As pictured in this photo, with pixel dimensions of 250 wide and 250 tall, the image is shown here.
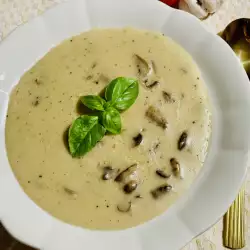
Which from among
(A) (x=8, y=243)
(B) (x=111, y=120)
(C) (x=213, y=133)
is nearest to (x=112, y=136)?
(B) (x=111, y=120)

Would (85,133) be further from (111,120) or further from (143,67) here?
(143,67)

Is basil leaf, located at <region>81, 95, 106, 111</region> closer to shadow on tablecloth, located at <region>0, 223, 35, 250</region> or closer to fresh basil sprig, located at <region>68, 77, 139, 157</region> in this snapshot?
fresh basil sprig, located at <region>68, 77, 139, 157</region>

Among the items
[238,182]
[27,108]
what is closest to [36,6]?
[27,108]

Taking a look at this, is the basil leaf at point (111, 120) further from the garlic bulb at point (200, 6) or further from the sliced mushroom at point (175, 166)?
the garlic bulb at point (200, 6)

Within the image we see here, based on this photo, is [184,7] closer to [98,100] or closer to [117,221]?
[98,100]

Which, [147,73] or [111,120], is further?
[147,73]

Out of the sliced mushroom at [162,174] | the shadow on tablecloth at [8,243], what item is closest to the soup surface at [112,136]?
the sliced mushroom at [162,174]

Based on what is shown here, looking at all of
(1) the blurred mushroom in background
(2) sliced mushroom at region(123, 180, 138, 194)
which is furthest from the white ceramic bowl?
(1) the blurred mushroom in background

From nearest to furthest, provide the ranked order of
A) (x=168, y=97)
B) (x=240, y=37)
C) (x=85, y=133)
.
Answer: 1. (x=85, y=133)
2. (x=168, y=97)
3. (x=240, y=37)
